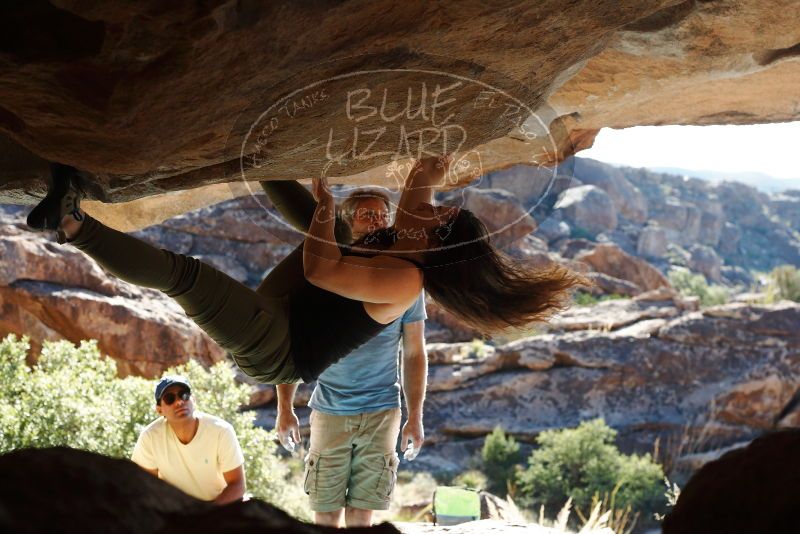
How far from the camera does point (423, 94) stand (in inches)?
92.1

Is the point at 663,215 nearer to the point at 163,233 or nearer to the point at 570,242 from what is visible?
the point at 570,242

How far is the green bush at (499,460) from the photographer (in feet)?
45.1

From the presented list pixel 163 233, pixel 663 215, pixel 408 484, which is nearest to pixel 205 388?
pixel 408 484

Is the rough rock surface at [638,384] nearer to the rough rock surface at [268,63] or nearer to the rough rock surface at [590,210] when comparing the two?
the rough rock surface at [268,63]

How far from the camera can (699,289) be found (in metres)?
27.5

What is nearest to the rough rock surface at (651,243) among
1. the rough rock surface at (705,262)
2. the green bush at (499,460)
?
the rough rock surface at (705,262)

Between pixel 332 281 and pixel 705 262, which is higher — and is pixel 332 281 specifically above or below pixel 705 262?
above

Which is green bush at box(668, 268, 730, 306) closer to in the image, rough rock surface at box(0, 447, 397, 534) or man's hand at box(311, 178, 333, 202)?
man's hand at box(311, 178, 333, 202)

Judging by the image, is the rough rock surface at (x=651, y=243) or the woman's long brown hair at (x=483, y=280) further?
the rough rock surface at (x=651, y=243)

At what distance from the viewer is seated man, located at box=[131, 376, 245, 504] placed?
3838 mm

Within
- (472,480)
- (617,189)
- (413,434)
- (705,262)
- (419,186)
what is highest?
(419,186)

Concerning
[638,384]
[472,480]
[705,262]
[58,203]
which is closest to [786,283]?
[638,384]

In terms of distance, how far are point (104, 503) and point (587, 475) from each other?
42.0ft

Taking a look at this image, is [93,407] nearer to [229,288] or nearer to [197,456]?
[197,456]
